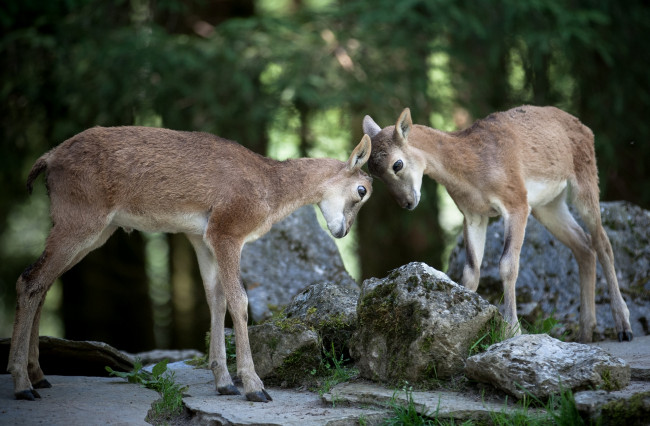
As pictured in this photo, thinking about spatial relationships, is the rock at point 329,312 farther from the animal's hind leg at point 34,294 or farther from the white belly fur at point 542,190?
the white belly fur at point 542,190

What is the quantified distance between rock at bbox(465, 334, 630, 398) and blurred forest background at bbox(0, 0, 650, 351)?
20.6 ft

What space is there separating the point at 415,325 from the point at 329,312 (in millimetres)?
1211

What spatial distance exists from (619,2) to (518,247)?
678 cm

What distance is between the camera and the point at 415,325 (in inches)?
240

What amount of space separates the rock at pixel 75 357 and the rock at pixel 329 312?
181 centimetres

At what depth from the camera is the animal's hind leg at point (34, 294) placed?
6.01 meters

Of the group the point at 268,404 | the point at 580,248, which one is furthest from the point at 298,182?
the point at 580,248

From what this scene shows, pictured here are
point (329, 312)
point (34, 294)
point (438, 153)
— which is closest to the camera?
point (34, 294)

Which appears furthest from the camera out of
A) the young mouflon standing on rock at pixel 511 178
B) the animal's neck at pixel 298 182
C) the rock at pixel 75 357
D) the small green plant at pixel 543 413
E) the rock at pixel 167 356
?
the rock at pixel 167 356

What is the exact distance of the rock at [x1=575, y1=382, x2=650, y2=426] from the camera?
4.87 m

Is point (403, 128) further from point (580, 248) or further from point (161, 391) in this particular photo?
point (161, 391)

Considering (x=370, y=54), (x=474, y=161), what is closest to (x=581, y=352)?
(x=474, y=161)

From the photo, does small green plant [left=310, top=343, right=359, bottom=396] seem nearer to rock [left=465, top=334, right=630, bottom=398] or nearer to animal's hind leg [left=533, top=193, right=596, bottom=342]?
rock [left=465, top=334, right=630, bottom=398]

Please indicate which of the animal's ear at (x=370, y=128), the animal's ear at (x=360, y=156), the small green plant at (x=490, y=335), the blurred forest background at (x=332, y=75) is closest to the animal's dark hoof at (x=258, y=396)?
the small green plant at (x=490, y=335)
